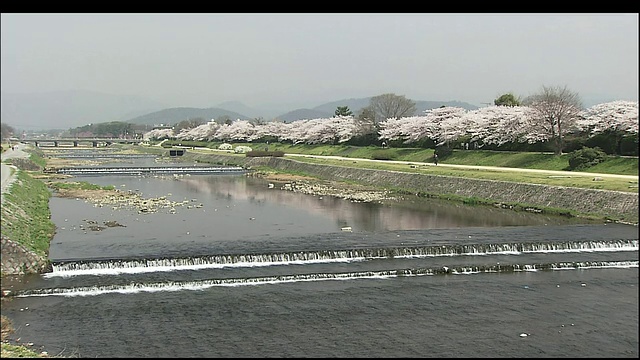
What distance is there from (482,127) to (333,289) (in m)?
34.9

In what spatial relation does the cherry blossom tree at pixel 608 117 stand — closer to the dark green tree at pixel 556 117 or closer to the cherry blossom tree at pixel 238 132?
the dark green tree at pixel 556 117

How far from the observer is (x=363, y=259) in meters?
18.7

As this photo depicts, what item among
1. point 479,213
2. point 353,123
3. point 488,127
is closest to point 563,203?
point 479,213

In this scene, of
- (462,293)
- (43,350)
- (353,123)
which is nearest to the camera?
(43,350)

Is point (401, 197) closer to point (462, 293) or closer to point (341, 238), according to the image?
point (341, 238)

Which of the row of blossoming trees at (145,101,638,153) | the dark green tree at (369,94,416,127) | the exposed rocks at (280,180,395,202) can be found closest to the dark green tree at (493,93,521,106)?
the row of blossoming trees at (145,101,638,153)

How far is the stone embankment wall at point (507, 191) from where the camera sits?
81.1ft

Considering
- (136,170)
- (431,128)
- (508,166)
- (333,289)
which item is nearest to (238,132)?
(136,170)

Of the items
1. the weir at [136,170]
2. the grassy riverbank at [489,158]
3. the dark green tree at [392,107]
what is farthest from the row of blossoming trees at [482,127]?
the weir at [136,170]

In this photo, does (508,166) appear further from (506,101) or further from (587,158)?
(506,101)

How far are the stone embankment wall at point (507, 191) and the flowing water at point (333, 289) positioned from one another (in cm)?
149

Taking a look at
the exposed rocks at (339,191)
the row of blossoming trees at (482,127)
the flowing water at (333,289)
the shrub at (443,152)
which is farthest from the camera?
the shrub at (443,152)

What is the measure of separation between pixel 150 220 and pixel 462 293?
16.3 m

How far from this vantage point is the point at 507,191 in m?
31.2
